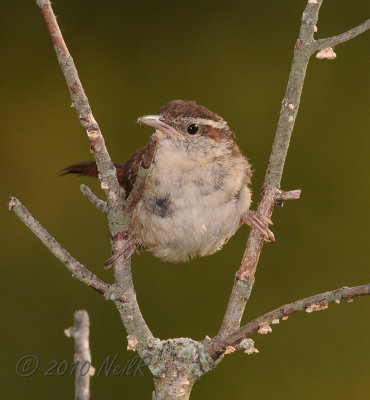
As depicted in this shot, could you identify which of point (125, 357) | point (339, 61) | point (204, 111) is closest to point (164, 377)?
point (204, 111)

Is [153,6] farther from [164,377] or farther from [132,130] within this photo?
[164,377]

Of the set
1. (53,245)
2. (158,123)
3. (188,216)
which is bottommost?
(188,216)

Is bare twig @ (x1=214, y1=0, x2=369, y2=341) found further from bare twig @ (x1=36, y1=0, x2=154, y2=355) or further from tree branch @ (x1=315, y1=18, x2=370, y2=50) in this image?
bare twig @ (x1=36, y1=0, x2=154, y2=355)

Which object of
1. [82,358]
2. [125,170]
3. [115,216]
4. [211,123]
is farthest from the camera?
[125,170]

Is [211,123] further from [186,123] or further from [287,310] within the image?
[287,310]

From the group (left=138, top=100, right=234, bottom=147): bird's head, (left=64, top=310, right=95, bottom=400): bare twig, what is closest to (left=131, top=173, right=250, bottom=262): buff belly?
(left=138, top=100, right=234, bottom=147): bird's head

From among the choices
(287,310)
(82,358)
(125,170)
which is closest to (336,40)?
(287,310)

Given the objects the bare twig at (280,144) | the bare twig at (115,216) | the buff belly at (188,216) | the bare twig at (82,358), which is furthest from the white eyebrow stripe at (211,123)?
the bare twig at (82,358)
